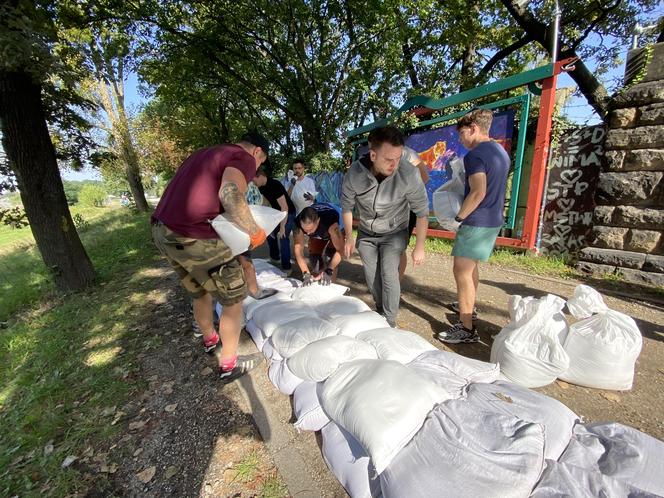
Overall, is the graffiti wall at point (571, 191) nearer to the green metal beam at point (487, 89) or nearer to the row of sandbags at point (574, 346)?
the green metal beam at point (487, 89)

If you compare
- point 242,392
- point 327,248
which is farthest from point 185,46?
point 242,392

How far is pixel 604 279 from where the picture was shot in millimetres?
3668

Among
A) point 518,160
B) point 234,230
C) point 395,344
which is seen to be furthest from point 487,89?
point 234,230

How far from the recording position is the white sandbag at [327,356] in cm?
171

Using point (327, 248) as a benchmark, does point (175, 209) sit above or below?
above

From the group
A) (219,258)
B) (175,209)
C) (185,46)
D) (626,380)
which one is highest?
(185,46)

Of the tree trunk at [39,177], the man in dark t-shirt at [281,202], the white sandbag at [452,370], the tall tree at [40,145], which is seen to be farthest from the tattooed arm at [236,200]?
the tree trunk at [39,177]

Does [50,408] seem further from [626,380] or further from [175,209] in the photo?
[626,380]

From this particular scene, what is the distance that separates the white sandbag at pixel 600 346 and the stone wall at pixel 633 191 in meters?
2.46

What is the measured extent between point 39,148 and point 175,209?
134 inches

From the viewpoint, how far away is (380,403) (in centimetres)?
133

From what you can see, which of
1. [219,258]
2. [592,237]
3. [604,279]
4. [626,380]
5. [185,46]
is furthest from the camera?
[185,46]

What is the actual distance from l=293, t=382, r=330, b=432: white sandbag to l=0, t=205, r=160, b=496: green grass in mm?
1118

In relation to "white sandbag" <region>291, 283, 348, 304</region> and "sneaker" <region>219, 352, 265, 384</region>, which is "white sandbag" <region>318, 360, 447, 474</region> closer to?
"sneaker" <region>219, 352, 265, 384</region>
